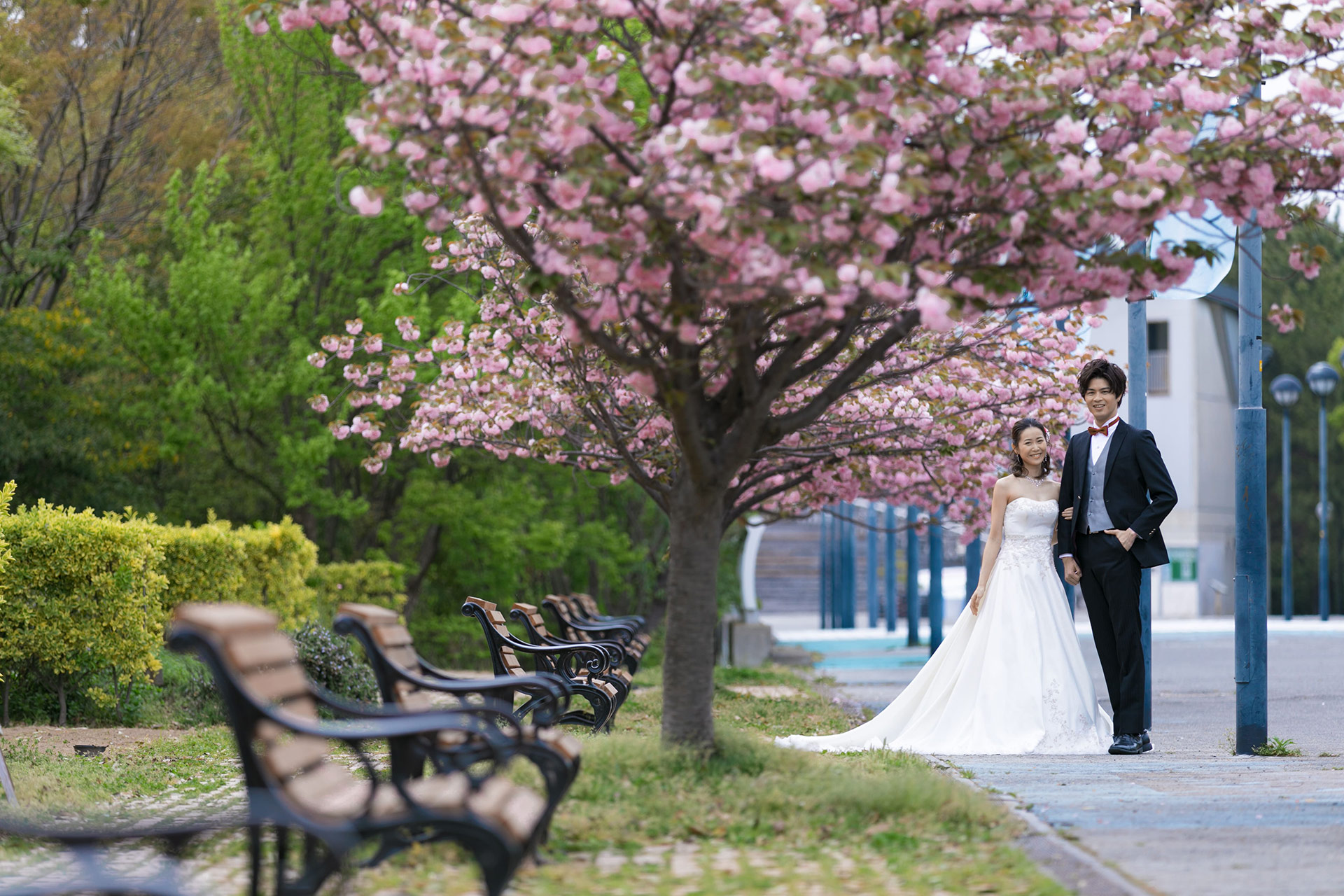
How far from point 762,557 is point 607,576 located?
26.2m

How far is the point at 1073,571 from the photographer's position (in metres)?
9.22

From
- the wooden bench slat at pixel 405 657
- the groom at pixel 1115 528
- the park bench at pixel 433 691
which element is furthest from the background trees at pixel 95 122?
the park bench at pixel 433 691

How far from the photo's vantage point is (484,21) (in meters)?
5.60

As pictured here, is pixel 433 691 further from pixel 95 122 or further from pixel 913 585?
pixel 913 585

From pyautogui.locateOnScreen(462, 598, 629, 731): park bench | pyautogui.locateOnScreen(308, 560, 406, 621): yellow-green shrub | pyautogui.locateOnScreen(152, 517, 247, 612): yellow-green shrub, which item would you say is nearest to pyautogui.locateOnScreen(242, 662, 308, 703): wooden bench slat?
pyautogui.locateOnScreen(462, 598, 629, 731): park bench

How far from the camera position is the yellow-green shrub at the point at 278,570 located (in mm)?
14219

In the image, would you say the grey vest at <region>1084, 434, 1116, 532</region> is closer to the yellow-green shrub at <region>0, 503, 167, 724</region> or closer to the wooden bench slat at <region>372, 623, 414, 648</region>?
the wooden bench slat at <region>372, 623, 414, 648</region>

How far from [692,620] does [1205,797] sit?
96.2 inches

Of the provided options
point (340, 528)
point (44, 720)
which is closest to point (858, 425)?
point (44, 720)

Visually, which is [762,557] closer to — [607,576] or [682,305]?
[607,576]

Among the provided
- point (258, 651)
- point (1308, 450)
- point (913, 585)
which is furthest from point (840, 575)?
point (258, 651)

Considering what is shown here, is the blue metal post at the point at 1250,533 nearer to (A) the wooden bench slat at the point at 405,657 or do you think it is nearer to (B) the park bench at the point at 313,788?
(A) the wooden bench slat at the point at 405,657

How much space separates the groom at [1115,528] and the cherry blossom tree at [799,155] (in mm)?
2630

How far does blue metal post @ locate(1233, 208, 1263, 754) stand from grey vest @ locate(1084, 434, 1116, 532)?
826 mm
